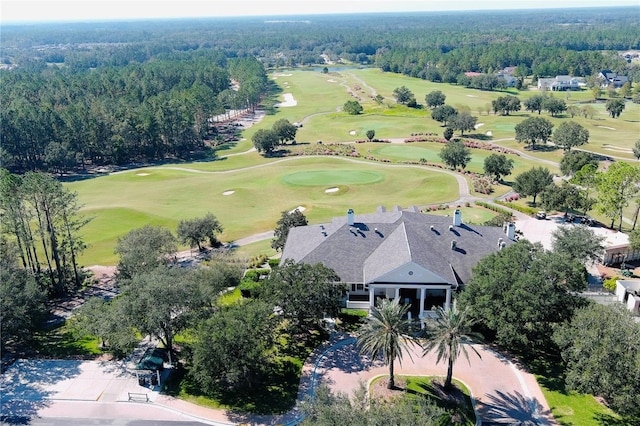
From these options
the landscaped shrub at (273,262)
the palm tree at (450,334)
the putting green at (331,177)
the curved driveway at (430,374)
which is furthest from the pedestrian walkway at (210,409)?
the putting green at (331,177)

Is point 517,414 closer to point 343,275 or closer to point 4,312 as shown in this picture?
point 343,275

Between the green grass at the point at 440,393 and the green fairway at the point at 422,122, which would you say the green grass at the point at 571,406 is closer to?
the green grass at the point at 440,393

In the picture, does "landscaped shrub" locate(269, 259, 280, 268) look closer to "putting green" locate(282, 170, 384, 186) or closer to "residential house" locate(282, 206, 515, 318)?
"residential house" locate(282, 206, 515, 318)

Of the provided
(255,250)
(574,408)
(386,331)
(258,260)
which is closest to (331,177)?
(255,250)

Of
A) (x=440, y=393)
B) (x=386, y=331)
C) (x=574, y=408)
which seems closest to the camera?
(x=386, y=331)

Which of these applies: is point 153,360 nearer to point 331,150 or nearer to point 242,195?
point 242,195

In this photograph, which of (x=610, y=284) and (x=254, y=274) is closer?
(x=610, y=284)
